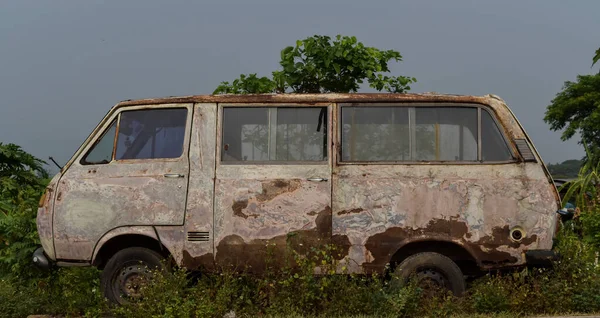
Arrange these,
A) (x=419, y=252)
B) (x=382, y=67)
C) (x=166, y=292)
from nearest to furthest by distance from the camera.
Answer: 1. (x=166, y=292)
2. (x=419, y=252)
3. (x=382, y=67)

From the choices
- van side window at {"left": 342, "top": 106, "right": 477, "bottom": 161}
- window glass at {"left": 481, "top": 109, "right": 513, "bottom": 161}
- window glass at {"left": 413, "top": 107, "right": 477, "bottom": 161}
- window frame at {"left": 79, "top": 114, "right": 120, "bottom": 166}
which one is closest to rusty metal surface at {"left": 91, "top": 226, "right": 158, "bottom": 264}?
window frame at {"left": 79, "top": 114, "right": 120, "bottom": 166}

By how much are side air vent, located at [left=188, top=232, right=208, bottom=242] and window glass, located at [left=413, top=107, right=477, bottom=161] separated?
8.41 feet

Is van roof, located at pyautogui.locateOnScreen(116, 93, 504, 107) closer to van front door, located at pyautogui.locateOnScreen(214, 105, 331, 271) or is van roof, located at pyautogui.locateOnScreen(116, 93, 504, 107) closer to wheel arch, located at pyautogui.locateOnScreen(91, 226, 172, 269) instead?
van front door, located at pyautogui.locateOnScreen(214, 105, 331, 271)

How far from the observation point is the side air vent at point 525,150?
707 cm

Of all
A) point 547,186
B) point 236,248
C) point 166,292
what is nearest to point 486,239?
point 547,186

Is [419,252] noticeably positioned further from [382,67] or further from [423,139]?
[382,67]

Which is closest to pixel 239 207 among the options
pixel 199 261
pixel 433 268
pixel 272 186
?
pixel 272 186

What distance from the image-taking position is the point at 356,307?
6.75 m

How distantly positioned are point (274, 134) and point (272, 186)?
62 centimetres

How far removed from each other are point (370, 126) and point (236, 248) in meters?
2.08

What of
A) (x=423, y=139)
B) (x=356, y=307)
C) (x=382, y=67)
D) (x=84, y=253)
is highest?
(x=382, y=67)

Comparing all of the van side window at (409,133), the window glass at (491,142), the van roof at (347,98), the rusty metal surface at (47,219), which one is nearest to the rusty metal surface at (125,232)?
the rusty metal surface at (47,219)

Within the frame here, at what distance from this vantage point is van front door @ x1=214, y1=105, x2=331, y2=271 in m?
7.05

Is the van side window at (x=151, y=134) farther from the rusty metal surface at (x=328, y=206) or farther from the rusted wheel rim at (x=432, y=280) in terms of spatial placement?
the rusted wheel rim at (x=432, y=280)
